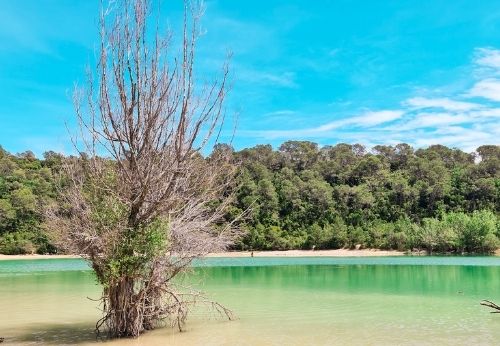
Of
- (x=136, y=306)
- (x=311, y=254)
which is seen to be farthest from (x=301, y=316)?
(x=311, y=254)

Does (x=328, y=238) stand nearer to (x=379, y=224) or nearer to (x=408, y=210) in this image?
(x=379, y=224)

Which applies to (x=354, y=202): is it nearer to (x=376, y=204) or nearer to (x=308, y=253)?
(x=376, y=204)

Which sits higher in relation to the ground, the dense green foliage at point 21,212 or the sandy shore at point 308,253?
the dense green foliage at point 21,212

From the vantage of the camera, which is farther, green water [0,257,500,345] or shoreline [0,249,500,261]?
shoreline [0,249,500,261]

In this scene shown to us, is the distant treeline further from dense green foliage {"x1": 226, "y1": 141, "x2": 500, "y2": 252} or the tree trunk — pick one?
the tree trunk

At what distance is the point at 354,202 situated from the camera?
8762 cm

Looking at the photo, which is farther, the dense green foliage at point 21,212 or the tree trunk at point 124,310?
the dense green foliage at point 21,212

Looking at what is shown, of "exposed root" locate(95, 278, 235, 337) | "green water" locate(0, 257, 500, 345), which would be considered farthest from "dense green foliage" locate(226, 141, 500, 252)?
"exposed root" locate(95, 278, 235, 337)

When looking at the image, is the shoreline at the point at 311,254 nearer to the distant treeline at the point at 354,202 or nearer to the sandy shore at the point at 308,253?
the sandy shore at the point at 308,253

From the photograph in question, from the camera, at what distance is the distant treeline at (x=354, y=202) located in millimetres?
73562

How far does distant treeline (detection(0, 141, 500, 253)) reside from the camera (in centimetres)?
7356

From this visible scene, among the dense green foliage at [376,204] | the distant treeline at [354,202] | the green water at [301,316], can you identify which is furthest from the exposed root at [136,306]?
the dense green foliage at [376,204]

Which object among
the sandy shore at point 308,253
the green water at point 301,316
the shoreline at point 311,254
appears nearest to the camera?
the green water at point 301,316

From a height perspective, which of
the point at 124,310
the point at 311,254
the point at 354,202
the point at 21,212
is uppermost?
the point at 354,202
